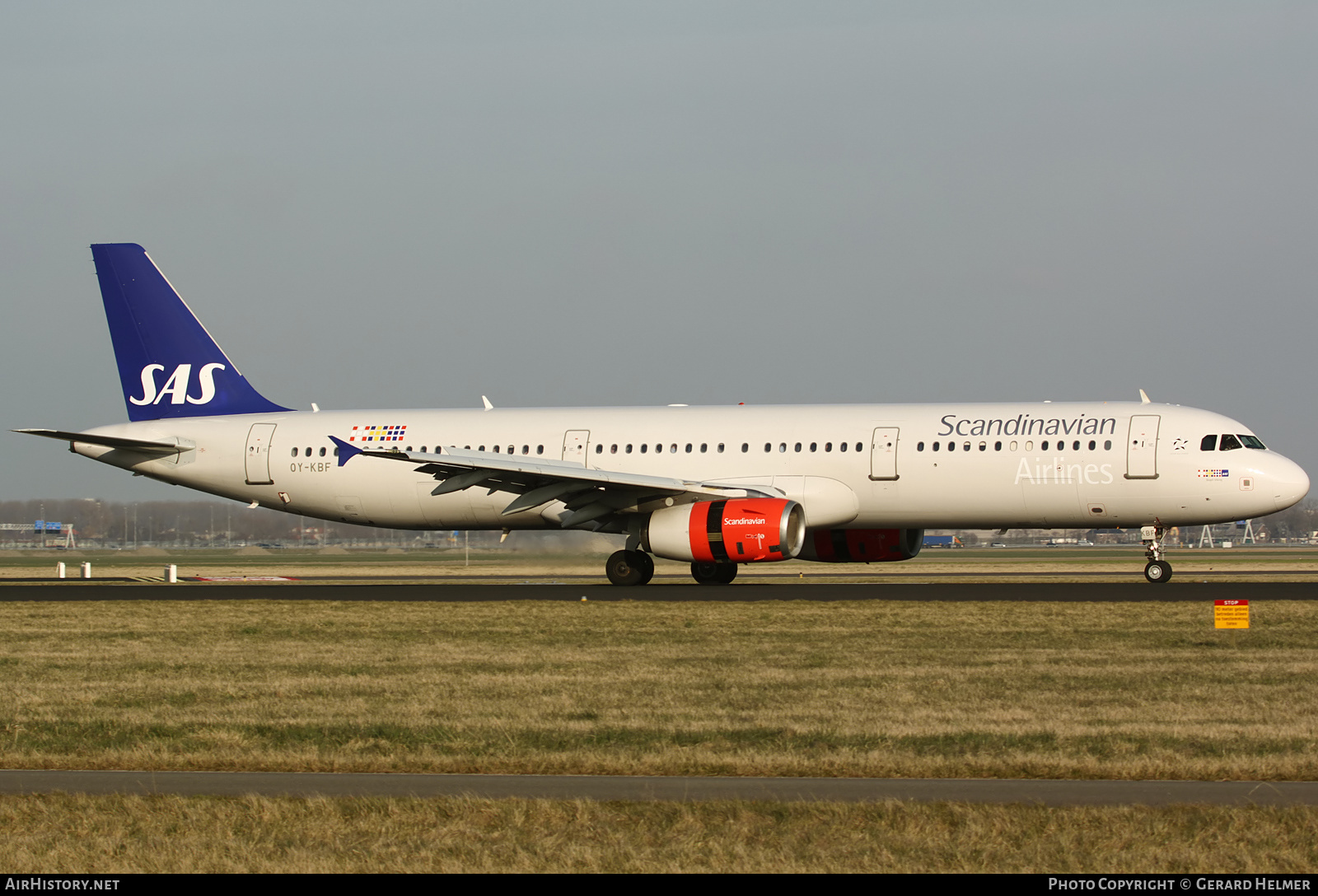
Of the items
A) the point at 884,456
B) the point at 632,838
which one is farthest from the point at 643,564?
the point at 632,838

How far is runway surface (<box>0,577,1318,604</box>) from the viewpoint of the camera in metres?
27.2

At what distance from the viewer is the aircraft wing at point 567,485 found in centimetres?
3020

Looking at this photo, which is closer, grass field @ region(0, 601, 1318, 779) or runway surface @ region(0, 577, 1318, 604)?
A: grass field @ region(0, 601, 1318, 779)

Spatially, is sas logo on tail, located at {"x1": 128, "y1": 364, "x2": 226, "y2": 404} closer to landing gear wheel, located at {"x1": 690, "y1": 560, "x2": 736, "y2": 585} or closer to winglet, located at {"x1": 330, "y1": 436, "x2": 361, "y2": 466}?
winglet, located at {"x1": 330, "y1": 436, "x2": 361, "y2": 466}

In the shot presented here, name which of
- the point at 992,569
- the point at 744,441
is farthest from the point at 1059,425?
the point at 992,569

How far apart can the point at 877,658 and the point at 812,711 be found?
168 inches

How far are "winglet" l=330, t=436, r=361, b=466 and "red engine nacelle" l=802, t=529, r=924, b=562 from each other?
33.4ft

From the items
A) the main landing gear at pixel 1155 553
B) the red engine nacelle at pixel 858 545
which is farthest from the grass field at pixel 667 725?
the red engine nacelle at pixel 858 545

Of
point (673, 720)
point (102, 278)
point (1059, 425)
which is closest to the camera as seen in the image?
point (673, 720)

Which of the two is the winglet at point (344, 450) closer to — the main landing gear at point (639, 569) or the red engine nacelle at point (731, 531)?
the main landing gear at point (639, 569)

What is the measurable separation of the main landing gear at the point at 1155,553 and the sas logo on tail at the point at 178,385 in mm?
22538

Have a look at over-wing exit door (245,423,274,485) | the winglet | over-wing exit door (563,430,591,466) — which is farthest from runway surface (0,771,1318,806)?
over-wing exit door (245,423,274,485)

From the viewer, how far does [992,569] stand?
169 feet
